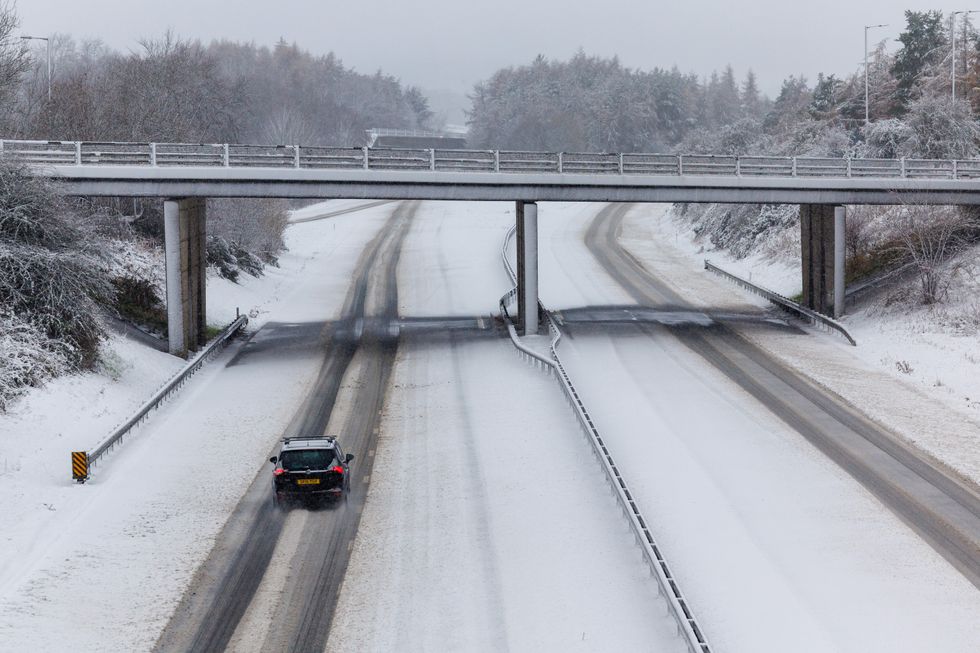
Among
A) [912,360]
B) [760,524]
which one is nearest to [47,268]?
[760,524]

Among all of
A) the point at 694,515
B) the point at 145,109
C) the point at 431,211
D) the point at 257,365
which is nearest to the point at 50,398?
the point at 257,365

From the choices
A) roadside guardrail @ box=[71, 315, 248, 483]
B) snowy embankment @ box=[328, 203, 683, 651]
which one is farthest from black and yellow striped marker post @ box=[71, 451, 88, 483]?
snowy embankment @ box=[328, 203, 683, 651]

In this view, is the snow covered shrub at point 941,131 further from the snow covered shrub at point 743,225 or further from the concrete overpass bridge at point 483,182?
the concrete overpass bridge at point 483,182

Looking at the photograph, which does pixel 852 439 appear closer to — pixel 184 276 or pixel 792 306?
pixel 792 306

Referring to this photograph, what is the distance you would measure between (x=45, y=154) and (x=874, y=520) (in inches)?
1326

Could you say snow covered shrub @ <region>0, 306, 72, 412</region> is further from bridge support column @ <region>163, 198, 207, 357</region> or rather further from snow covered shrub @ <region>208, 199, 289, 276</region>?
snow covered shrub @ <region>208, 199, 289, 276</region>

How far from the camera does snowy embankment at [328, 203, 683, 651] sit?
20078 millimetres

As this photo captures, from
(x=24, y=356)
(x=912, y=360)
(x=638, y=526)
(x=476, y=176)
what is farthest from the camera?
(x=476, y=176)

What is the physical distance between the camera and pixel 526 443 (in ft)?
105

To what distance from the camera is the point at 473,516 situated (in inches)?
1027

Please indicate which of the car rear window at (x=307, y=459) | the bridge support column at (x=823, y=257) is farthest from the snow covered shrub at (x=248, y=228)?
the car rear window at (x=307, y=459)

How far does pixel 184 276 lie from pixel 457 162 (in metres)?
12.2

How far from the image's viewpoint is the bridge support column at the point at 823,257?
50156 mm

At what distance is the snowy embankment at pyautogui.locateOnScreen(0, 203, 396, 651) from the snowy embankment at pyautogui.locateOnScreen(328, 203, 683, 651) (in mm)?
3724
